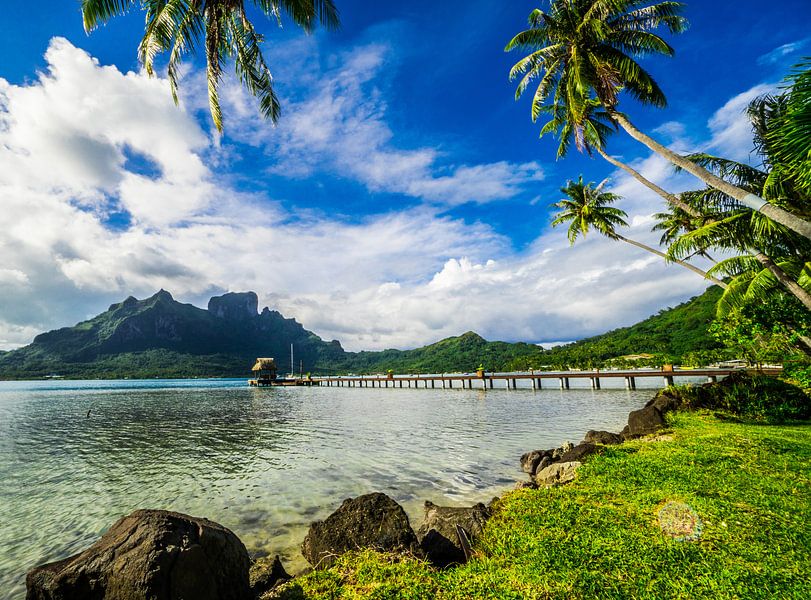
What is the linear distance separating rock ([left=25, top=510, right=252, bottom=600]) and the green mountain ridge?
68344mm

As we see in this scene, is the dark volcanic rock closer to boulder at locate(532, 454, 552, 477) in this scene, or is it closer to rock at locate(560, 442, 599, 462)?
boulder at locate(532, 454, 552, 477)

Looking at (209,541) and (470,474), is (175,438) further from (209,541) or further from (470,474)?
(209,541)

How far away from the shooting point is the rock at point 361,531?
190 inches

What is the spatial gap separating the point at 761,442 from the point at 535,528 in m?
7.34

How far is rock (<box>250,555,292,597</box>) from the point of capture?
443cm

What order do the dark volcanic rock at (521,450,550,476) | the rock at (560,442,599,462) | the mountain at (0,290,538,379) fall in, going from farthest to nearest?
the mountain at (0,290,538,379) → the dark volcanic rock at (521,450,550,476) → the rock at (560,442,599,462)

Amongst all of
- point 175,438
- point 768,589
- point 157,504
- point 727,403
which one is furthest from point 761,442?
point 175,438

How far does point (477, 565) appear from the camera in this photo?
13.6 ft

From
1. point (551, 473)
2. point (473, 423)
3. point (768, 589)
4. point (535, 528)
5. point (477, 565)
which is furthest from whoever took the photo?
point (473, 423)

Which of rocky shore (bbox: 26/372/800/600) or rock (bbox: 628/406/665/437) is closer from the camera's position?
rocky shore (bbox: 26/372/800/600)

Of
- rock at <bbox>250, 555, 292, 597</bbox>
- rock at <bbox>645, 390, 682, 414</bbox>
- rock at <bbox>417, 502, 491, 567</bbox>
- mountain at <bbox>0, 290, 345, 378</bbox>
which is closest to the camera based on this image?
rock at <bbox>250, 555, 292, 597</bbox>

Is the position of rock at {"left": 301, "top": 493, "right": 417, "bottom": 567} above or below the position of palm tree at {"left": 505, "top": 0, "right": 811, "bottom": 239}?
below

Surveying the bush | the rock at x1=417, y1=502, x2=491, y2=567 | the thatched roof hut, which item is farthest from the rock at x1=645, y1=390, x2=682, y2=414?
the thatched roof hut

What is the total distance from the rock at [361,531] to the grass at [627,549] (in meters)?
0.31
